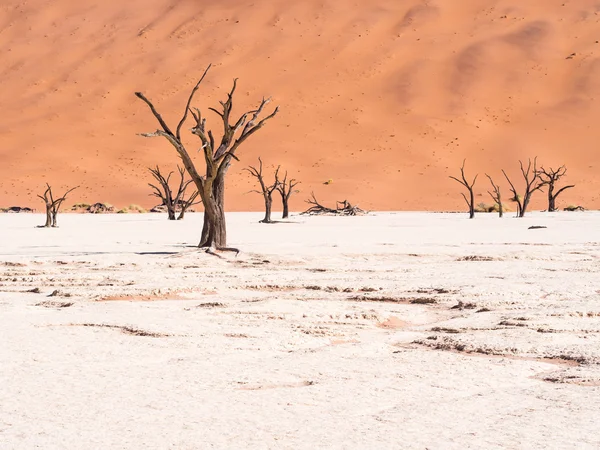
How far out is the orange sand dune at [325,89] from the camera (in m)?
60.2

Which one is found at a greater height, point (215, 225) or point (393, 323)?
point (215, 225)

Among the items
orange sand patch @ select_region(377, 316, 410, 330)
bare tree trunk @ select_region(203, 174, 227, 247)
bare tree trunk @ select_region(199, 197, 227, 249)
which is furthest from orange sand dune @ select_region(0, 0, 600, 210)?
orange sand patch @ select_region(377, 316, 410, 330)

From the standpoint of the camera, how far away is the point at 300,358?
18.6 feet

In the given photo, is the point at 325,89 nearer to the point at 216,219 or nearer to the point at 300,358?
the point at 216,219

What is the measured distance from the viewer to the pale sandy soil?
13.1 feet

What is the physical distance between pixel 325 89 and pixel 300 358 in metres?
66.5

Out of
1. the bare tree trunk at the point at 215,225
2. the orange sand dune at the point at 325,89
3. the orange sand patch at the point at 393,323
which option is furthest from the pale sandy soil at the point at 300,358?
the orange sand dune at the point at 325,89

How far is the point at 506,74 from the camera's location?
235 ft

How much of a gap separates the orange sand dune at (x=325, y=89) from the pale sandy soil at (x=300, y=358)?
44.2 m

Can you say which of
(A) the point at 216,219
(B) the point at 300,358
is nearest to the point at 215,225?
(A) the point at 216,219

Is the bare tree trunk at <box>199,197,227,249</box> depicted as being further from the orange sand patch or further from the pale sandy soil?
the orange sand patch

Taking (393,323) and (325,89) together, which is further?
(325,89)

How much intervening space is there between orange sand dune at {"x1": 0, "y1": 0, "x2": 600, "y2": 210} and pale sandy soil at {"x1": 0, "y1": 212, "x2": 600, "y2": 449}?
4424 cm

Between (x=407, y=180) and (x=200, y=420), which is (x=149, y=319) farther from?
(x=407, y=180)
